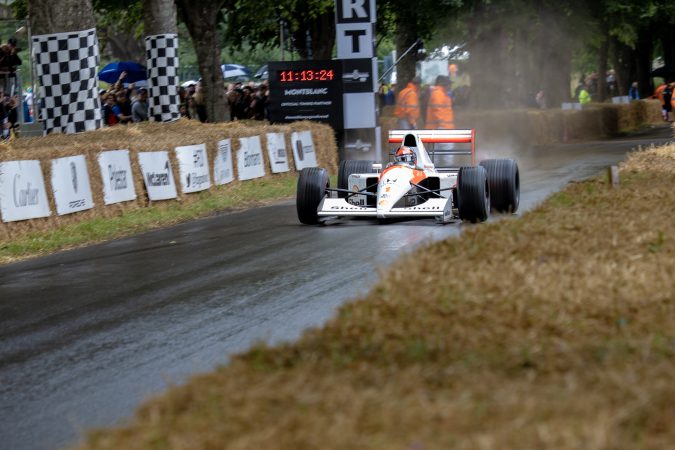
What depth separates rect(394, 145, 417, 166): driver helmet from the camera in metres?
13.8

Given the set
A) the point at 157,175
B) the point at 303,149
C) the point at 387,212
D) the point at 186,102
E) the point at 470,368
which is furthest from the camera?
the point at 186,102

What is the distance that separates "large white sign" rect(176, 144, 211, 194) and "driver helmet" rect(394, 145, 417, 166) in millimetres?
4841

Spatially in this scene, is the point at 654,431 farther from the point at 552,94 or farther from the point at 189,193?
the point at 552,94

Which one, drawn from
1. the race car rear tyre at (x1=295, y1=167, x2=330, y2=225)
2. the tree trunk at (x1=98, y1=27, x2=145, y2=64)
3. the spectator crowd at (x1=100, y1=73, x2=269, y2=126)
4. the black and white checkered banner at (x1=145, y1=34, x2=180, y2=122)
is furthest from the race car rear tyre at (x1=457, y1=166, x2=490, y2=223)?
the tree trunk at (x1=98, y1=27, x2=145, y2=64)

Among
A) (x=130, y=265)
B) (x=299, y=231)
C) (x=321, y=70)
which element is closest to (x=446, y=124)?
(x=321, y=70)

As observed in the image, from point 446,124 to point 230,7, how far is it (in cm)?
1325

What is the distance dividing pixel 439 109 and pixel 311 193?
31.5 feet

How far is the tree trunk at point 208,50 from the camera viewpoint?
87.9 feet

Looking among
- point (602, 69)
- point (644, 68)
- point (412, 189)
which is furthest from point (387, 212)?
point (644, 68)

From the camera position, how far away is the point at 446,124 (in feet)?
76.6

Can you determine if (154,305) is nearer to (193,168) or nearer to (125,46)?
(193,168)

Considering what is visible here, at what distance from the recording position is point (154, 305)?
9188 millimetres

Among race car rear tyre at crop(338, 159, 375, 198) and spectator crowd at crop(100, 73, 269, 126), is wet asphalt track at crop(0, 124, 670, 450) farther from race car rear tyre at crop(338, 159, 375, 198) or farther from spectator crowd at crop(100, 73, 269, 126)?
spectator crowd at crop(100, 73, 269, 126)

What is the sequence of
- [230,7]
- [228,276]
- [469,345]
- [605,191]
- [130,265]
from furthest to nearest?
[230,7] < [130,265] < [228,276] < [605,191] < [469,345]
